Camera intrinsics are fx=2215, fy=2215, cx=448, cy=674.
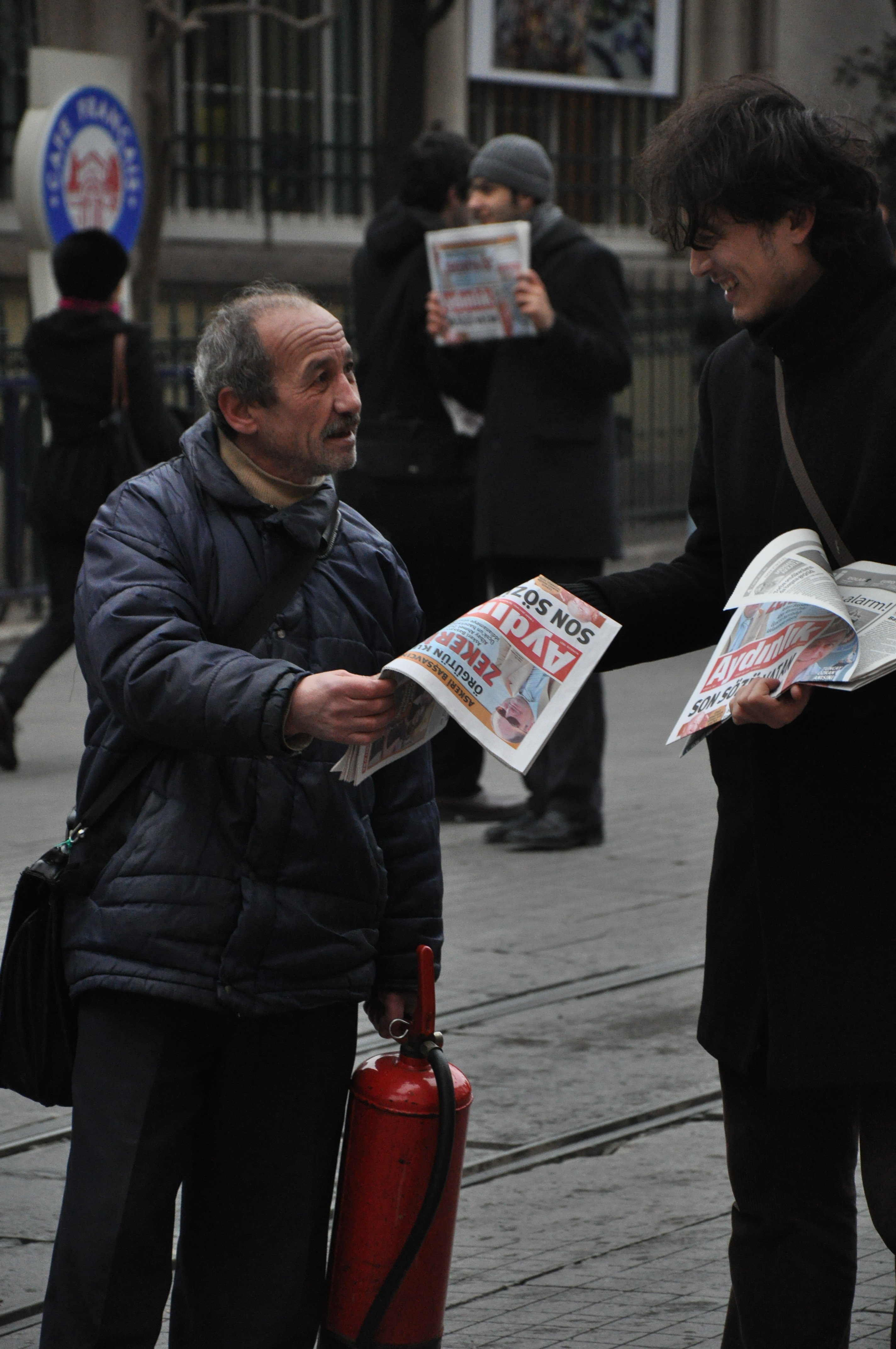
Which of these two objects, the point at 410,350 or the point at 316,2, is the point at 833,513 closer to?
the point at 410,350

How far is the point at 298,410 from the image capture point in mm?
3160

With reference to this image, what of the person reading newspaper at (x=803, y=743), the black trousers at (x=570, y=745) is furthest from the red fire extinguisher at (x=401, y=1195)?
the black trousers at (x=570, y=745)

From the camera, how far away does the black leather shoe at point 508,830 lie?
761 cm

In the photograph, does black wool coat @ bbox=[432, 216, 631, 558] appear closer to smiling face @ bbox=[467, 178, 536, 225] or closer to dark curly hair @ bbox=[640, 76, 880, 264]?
smiling face @ bbox=[467, 178, 536, 225]

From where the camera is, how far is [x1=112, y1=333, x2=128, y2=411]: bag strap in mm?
8492

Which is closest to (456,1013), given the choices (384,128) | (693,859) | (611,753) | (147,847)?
(693,859)

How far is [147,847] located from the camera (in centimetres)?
303

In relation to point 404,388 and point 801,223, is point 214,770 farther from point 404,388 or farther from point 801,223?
point 404,388

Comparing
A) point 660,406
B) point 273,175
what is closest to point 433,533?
point 660,406

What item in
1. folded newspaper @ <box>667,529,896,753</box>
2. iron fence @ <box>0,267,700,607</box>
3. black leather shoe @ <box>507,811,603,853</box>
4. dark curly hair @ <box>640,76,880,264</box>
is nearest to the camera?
folded newspaper @ <box>667,529,896,753</box>

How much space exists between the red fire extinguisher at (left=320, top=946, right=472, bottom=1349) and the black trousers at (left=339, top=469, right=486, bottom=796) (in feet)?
14.9

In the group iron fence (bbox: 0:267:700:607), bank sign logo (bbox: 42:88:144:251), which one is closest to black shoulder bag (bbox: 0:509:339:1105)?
bank sign logo (bbox: 42:88:144:251)

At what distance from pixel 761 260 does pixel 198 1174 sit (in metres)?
1.49

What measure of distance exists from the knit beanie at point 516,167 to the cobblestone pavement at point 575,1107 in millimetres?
2230
